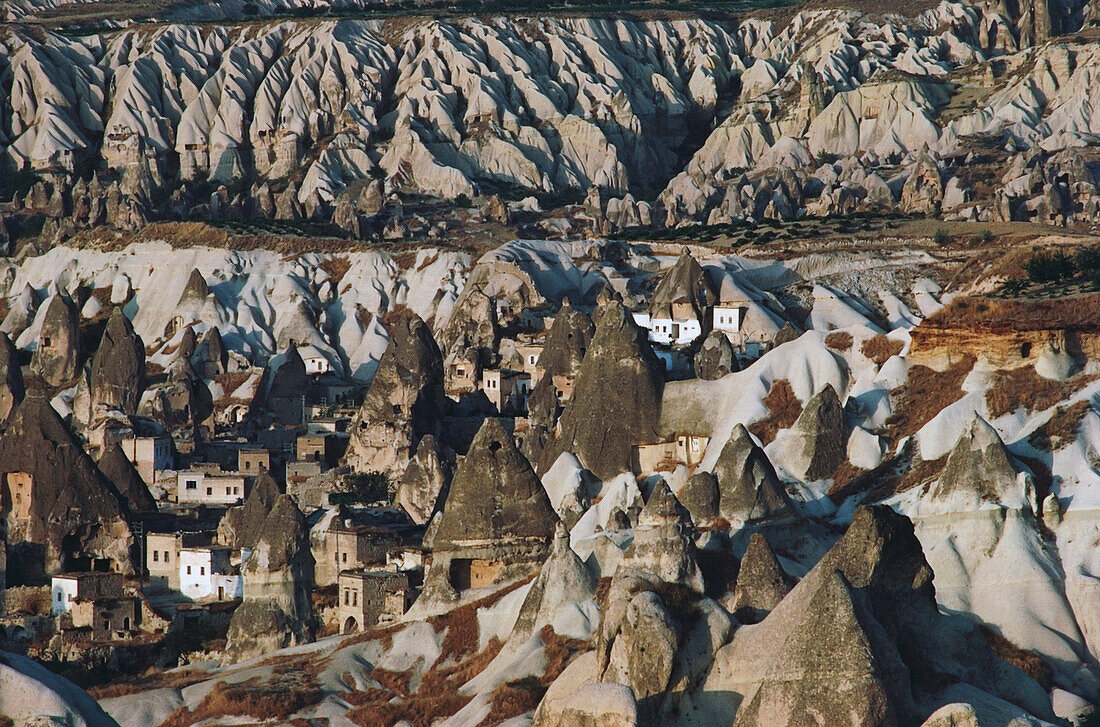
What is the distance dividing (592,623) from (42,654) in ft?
71.7

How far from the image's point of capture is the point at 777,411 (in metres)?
72.5

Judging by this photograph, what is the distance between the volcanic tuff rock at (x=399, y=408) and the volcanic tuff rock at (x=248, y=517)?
515 inches

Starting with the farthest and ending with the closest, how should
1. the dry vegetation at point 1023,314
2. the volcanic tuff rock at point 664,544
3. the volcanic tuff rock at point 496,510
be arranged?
1. the dry vegetation at point 1023,314
2. the volcanic tuff rock at point 496,510
3. the volcanic tuff rock at point 664,544

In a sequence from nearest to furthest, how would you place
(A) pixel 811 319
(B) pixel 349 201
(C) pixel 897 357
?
1. (C) pixel 897 357
2. (A) pixel 811 319
3. (B) pixel 349 201

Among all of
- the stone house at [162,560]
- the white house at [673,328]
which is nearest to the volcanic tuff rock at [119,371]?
the white house at [673,328]

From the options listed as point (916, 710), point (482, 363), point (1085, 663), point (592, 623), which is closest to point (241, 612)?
point (592, 623)

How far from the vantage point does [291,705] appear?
57.4m

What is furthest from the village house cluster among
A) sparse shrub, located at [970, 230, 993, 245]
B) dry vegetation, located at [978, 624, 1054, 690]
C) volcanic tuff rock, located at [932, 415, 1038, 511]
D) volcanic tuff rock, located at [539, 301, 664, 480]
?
dry vegetation, located at [978, 624, 1054, 690]

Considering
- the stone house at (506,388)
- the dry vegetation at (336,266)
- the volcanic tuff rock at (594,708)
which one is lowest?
the volcanic tuff rock at (594,708)

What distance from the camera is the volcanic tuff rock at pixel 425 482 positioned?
82438 mm

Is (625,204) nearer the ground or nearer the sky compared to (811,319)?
nearer the sky

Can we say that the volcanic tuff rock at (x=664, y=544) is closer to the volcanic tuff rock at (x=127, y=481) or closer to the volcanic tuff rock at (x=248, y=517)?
the volcanic tuff rock at (x=248, y=517)

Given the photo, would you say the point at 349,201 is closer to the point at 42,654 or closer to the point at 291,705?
the point at 42,654

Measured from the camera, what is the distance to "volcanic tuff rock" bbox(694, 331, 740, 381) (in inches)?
3302
